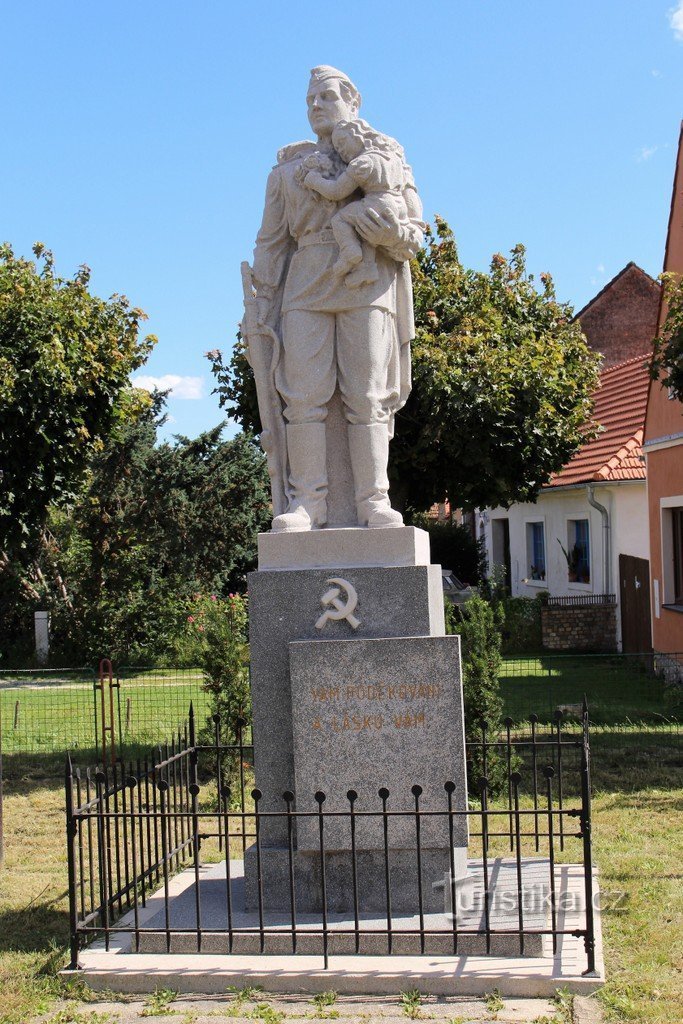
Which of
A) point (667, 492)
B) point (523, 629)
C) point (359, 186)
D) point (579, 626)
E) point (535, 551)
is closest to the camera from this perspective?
point (359, 186)

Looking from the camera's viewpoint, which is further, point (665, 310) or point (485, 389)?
point (665, 310)

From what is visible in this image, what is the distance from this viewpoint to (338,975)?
4531 millimetres

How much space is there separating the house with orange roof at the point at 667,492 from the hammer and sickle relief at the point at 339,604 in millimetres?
10317

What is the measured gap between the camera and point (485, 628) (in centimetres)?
912

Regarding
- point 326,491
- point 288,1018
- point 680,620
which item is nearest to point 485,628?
point 326,491

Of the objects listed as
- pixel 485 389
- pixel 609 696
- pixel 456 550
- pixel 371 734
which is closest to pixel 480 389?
pixel 485 389

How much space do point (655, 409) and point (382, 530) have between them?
37.4ft

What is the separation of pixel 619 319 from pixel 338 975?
85.9ft

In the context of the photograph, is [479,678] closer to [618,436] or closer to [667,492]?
[667,492]

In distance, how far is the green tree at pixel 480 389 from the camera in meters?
13.9

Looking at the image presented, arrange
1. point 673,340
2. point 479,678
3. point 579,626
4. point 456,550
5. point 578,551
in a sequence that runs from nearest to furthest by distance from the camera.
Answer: point 479,678 → point 673,340 → point 579,626 → point 578,551 → point 456,550

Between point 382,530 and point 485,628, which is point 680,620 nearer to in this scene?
point 485,628

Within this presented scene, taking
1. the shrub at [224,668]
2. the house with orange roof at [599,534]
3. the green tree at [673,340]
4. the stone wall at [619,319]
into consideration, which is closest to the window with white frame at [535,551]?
the house with orange roof at [599,534]

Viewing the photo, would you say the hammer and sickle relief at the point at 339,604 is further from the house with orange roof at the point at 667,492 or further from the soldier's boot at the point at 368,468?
the house with orange roof at the point at 667,492
